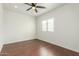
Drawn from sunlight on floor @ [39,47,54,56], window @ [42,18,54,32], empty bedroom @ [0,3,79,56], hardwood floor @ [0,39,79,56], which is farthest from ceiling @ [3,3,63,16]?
sunlight on floor @ [39,47,54,56]

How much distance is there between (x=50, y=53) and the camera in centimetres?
133

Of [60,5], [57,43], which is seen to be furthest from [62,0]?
[57,43]

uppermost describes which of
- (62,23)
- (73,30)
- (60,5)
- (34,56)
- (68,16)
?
(60,5)

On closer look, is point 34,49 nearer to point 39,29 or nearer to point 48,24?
point 39,29

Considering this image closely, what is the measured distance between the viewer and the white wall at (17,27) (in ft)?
4.43

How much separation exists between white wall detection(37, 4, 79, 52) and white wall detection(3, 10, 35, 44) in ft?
0.47

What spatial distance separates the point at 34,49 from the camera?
141 centimetres

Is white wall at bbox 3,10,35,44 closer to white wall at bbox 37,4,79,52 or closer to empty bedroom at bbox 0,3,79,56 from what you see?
empty bedroom at bbox 0,3,79,56

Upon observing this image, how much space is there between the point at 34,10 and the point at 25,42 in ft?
1.92

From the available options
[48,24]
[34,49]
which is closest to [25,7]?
[48,24]

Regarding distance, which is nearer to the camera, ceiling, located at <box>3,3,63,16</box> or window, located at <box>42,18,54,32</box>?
ceiling, located at <box>3,3,63,16</box>

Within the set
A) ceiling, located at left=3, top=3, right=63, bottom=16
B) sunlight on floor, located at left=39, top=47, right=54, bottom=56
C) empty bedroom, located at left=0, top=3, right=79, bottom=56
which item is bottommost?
sunlight on floor, located at left=39, top=47, right=54, bottom=56

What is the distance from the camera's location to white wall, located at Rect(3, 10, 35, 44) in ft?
4.43

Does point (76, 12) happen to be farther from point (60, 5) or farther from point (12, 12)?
point (12, 12)
